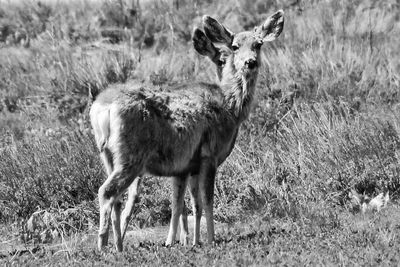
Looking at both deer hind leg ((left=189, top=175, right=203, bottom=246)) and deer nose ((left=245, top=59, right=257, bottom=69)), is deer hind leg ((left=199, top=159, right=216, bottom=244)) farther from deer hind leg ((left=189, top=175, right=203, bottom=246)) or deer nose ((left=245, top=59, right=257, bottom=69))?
deer nose ((left=245, top=59, right=257, bottom=69))

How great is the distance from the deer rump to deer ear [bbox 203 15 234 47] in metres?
1.00

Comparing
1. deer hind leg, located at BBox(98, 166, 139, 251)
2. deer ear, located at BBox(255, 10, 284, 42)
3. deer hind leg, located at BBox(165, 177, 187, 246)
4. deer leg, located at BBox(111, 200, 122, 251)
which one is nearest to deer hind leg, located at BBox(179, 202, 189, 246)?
deer hind leg, located at BBox(165, 177, 187, 246)

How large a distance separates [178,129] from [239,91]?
4.65ft

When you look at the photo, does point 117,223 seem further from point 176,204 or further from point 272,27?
point 272,27

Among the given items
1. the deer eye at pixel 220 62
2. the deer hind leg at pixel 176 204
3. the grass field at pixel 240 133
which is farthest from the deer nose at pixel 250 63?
the grass field at pixel 240 133

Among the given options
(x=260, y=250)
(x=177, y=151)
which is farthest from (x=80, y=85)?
(x=260, y=250)

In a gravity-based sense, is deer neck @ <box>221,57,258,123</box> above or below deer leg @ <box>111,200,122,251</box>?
above

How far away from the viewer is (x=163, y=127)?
8586mm

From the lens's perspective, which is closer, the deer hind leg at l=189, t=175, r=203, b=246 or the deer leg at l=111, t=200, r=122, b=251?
the deer leg at l=111, t=200, r=122, b=251

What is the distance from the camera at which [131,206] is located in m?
9.24

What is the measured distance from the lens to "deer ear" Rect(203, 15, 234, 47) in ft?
33.9

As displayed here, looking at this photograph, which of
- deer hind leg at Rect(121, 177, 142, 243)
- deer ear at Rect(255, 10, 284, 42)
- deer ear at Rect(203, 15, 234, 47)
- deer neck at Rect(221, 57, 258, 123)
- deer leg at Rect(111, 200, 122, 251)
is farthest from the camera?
deer ear at Rect(255, 10, 284, 42)

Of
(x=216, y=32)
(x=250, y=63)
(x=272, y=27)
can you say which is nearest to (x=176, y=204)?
(x=250, y=63)

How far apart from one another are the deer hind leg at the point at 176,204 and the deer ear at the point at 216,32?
202 centimetres
